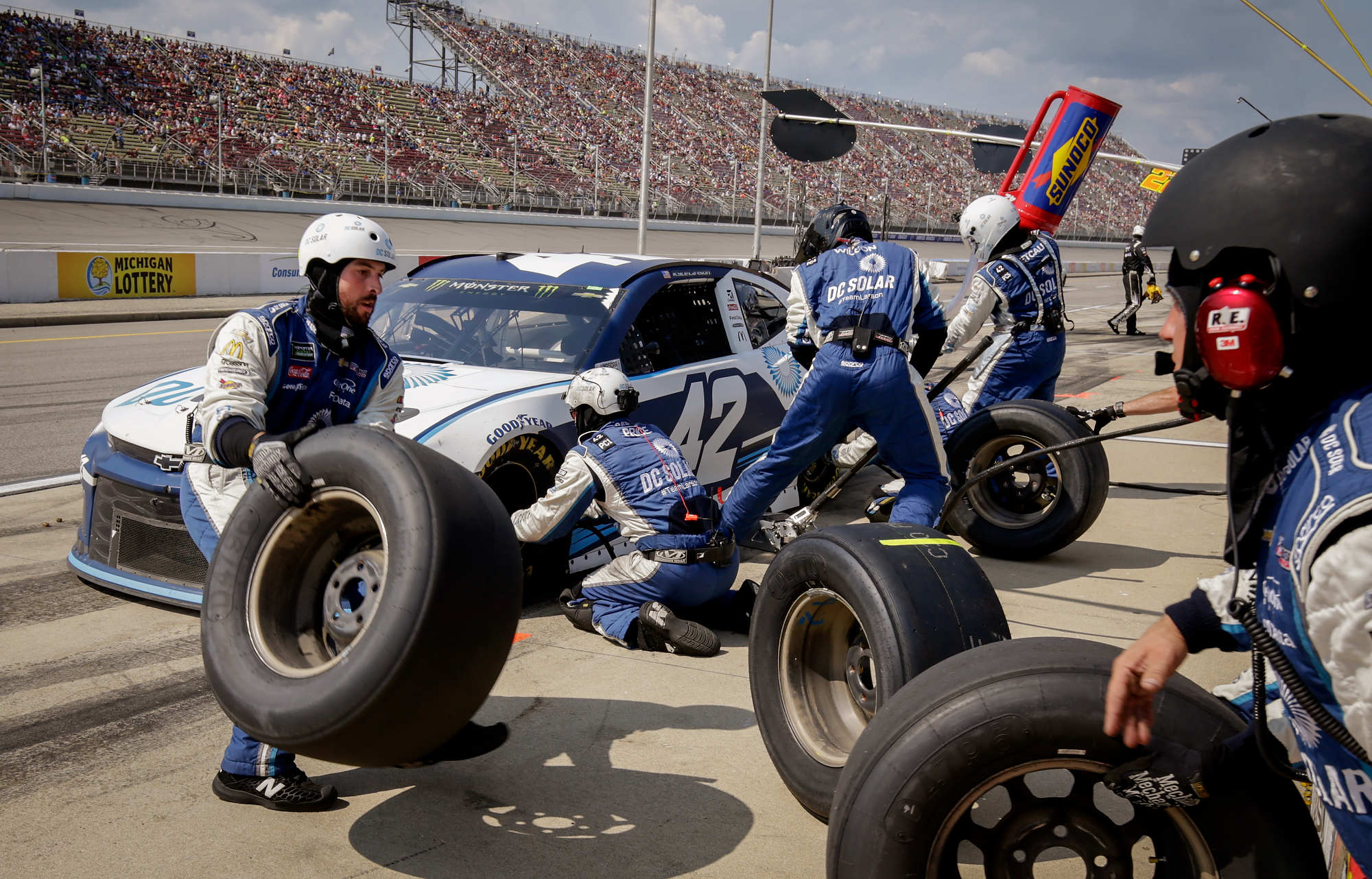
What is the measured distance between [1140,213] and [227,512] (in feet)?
309

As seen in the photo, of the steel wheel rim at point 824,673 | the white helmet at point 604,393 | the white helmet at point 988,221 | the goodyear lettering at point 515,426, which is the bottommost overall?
the steel wheel rim at point 824,673

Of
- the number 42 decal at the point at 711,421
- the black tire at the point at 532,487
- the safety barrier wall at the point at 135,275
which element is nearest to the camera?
the black tire at the point at 532,487

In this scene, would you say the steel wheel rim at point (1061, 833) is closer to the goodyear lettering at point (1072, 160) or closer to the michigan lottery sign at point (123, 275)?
the goodyear lettering at point (1072, 160)

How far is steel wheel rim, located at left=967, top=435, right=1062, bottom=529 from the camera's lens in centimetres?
619


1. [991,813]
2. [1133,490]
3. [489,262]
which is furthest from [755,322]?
[991,813]

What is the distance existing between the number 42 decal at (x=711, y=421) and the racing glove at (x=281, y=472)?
294cm

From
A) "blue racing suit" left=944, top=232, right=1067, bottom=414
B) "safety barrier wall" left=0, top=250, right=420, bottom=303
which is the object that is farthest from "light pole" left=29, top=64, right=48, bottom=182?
"blue racing suit" left=944, top=232, right=1067, bottom=414

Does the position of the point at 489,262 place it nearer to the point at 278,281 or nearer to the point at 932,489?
the point at 932,489

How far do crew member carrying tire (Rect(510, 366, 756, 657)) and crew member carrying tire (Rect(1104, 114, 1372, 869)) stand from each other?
107 inches

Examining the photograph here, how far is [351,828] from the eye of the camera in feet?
10.2

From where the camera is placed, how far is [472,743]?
11.3 ft

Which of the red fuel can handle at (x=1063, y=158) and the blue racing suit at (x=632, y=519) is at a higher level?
the red fuel can handle at (x=1063, y=158)

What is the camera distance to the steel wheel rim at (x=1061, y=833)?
2.12 metres

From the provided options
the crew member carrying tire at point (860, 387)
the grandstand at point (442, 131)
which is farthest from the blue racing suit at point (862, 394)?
the grandstand at point (442, 131)
